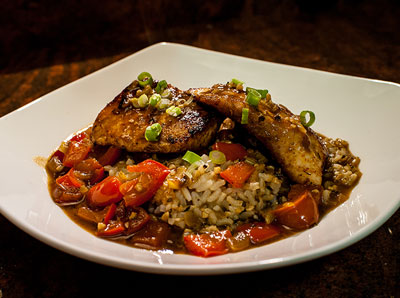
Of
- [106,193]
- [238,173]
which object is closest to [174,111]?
[238,173]

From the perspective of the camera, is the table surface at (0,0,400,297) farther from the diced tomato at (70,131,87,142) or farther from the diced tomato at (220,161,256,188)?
the diced tomato at (70,131,87,142)

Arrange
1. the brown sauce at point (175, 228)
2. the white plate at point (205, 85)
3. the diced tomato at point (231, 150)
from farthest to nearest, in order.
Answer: the diced tomato at point (231, 150)
the brown sauce at point (175, 228)
the white plate at point (205, 85)

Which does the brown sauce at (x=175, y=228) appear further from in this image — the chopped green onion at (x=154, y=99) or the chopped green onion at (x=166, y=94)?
the chopped green onion at (x=166, y=94)

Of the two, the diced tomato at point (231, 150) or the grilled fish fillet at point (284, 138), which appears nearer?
the grilled fish fillet at point (284, 138)

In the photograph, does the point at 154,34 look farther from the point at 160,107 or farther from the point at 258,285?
the point at 258,285

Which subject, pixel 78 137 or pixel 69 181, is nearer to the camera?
pixel 69 181

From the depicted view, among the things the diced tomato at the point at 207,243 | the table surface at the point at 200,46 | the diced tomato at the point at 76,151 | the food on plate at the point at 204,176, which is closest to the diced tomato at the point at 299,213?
the food on plate at the point at 204,176

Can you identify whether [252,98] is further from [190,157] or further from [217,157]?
[190,157]
